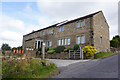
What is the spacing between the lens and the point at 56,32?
74.0 feet

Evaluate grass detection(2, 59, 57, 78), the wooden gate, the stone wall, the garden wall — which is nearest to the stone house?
the stone wall

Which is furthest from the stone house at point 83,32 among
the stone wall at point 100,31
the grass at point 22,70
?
the grass at point 22,70

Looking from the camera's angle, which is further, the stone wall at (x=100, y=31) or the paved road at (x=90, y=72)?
the stone wall at (x=100, y=31)

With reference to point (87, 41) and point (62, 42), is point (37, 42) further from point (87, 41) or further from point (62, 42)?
point (87, 41)

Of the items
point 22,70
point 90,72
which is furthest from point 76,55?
point 22,70

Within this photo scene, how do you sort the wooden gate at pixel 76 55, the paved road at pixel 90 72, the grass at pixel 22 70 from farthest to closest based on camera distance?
the wooden gate at pixel 76 55, the paved road at pixel 90 72, the grass at pixel 22 70

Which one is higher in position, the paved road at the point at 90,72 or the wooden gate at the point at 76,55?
the wooden gate at the point at 76,55

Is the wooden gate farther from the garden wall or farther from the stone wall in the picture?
the stone wall

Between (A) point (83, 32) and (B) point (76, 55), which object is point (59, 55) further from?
(A) point (83, 32)

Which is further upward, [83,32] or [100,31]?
[100,31]

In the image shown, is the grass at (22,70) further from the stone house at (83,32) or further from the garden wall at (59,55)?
the stone house at (83,32)

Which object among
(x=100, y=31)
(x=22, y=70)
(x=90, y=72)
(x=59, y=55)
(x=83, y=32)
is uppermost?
(x=100, y=31)

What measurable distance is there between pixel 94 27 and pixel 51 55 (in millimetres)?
8321

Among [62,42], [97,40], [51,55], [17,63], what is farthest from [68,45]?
[17,63]
